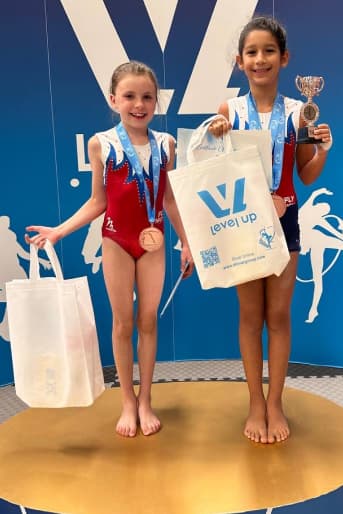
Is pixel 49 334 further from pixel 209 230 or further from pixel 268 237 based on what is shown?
pixel 268 237

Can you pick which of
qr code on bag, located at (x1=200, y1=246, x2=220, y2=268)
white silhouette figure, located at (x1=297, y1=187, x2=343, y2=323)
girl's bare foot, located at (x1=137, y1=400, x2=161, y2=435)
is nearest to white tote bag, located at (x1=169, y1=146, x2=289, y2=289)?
qr code on bag, located at (x1=200, y1=246, x2=220, y2=268)

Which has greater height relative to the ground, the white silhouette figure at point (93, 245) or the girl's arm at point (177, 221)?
the girl's arm at point (177, 221)

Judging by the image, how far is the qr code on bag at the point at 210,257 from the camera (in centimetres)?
199

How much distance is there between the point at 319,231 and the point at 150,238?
160cm

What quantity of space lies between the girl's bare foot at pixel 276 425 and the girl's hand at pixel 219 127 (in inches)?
44.1

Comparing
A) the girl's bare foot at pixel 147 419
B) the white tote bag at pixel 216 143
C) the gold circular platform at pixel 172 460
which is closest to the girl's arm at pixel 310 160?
the white tote bag at pixel 216 143

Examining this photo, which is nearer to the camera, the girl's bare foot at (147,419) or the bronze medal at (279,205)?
the bronze medal at (279,205)

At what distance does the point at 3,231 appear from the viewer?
3406mm

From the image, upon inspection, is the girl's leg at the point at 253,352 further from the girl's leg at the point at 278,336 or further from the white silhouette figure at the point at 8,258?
the white silhouette figure at the point at 8,258

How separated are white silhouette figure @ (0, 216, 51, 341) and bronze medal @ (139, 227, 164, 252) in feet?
4.58

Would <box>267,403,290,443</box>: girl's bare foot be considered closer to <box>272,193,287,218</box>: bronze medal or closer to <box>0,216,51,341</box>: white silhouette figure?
<box>272,193,287,218</box>: bronze medal

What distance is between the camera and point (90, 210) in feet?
7.66

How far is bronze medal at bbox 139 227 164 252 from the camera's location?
224cm

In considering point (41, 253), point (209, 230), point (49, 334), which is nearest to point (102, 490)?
point (49, 334)
